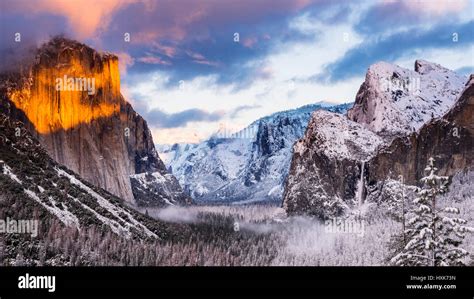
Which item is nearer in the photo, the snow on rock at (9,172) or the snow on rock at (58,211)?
the snow on rock at (58,211)

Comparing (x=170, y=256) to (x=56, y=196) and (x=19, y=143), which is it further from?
(x=19, y=143)

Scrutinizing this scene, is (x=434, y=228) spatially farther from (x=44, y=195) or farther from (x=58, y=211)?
(x=44, y=195)

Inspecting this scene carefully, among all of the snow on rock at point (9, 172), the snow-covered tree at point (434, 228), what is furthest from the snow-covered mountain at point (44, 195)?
the snow-covered tree at point (434, 228)

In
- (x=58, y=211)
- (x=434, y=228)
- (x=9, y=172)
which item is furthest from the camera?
(x=58, y=211)

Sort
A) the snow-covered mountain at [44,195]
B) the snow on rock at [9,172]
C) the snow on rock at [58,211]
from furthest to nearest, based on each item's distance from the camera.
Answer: the snow on rock at [9,172]
the snow on rock at [58,211]
the snow-covered mountain at [44,195]

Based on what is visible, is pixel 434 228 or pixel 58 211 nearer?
pixel 434 228

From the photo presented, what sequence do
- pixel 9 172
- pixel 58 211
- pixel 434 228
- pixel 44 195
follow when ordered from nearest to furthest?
1. pixel 434 228
2. pixel 9 172
3. pixel 44 195
4. pixel 58 211

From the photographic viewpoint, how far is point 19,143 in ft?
575

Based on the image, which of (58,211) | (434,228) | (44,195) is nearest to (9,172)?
(44,195)

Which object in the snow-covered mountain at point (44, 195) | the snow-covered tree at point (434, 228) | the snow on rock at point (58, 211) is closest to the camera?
the snow-covered tree at point (434, 228)

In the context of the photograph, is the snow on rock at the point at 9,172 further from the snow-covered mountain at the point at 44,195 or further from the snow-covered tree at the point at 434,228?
the snow-covered tree at the point at 434,228

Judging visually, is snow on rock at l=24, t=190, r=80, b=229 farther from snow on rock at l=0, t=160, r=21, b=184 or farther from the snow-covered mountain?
snow on rock at l=0, t=160, r=21, b=184
